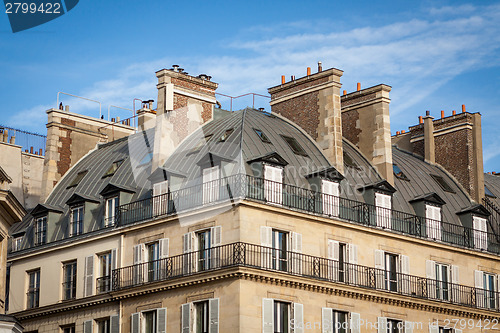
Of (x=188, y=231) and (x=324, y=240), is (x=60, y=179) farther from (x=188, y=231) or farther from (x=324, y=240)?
(x=324, y=240)

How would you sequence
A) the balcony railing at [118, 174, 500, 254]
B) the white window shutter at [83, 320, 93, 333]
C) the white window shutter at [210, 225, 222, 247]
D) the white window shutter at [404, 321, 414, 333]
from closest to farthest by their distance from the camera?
the white window shutter at [210, 225, 222, 247], the balcony railing at [118, 174, 500, 254], the white window shutter at [83, 320, 93, 333], the white window shutter at [404, 321, 414, 333]

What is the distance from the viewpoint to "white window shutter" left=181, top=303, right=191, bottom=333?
40094 mm

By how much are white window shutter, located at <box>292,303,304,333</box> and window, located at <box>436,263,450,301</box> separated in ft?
26.0

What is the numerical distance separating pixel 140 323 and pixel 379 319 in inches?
364

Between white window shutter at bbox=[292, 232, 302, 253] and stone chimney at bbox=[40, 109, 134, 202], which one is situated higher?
stone chimney at bbox=[40, 109, 134, 202]

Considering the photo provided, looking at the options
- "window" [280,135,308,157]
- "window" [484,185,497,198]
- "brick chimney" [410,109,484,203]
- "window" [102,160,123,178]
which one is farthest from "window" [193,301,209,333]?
"window" [484,185,497,198]

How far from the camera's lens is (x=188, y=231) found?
4138cm

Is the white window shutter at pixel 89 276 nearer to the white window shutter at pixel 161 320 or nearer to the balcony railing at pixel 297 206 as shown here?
the balcony railing at pixel 297 206

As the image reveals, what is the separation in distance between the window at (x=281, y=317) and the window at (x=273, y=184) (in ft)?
12.5

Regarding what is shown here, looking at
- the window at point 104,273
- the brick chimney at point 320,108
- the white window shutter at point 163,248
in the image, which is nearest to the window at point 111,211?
the window at point 104,273

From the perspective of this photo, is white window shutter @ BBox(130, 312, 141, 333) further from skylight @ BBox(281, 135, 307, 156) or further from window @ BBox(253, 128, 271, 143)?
skylight @ BBox(281, 135, 307, 156)

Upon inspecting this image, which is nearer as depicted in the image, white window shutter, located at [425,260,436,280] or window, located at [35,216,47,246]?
white window shutter, located at [425,260,436,280]

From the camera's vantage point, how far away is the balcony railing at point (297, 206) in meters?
40.6

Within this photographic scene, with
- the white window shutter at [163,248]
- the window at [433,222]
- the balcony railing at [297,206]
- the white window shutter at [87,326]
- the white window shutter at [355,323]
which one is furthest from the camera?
the window at [433,222]
